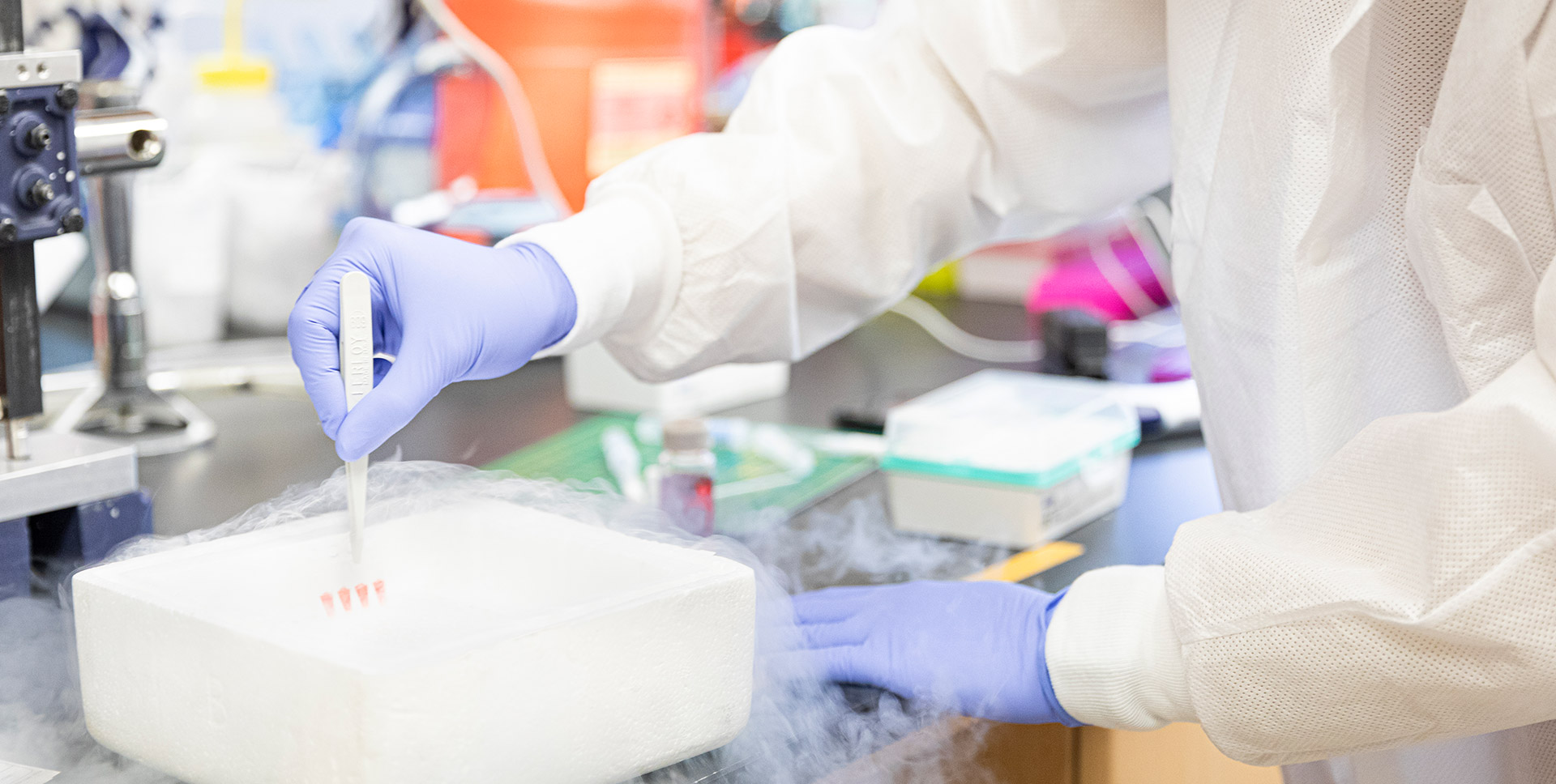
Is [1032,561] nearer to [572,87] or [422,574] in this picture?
[422,574]

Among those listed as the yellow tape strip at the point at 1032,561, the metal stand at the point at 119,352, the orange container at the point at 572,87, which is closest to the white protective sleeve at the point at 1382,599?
the yellow tape strip at the point at 1032,561

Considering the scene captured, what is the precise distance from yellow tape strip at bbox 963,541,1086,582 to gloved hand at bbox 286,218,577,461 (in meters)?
0.45

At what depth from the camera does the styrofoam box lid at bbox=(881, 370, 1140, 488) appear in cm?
133

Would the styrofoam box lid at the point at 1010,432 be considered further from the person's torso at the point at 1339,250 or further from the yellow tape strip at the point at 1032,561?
the person's torso at the point at 1339,250

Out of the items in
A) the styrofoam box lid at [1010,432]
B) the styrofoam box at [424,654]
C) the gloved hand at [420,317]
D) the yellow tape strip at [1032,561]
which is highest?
the gloved hand at [420,317]

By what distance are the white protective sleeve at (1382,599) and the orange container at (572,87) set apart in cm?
141

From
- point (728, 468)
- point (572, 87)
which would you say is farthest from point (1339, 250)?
point (572, 87)

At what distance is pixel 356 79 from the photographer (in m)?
2.13

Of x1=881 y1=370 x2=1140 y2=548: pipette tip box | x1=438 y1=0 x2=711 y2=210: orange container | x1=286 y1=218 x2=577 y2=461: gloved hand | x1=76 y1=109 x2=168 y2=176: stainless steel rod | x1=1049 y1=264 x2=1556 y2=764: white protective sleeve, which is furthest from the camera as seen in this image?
x1=438 y1=0 x2=711 y2=210: orange container

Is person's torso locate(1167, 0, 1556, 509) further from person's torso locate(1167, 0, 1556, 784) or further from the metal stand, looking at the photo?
the metal stand

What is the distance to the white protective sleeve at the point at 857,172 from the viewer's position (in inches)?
46.4

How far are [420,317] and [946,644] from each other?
1.47 ft

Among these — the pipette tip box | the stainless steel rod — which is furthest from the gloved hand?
the pipette tip box

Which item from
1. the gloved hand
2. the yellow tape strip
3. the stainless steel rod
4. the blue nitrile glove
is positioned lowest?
the yellow tape strip
